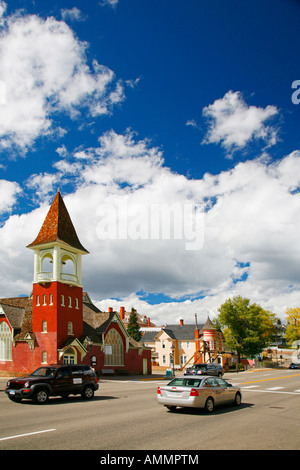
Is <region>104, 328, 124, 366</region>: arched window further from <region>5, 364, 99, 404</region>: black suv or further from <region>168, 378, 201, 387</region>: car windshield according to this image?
<region>168, 378, 201, 387</region>: car windshield

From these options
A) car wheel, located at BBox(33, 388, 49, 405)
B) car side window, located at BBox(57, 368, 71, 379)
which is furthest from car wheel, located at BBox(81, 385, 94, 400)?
car wheel, located at BBox(33, 388, 49, 405)

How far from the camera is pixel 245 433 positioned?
33.3 feet

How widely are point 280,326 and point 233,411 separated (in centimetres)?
17195

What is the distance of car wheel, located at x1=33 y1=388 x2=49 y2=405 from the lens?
647 inches

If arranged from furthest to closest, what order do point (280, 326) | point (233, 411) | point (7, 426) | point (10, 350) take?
1. point (280, 326)
2. point (10, 350)
3. point (233, 411)
4. point (7, 426)

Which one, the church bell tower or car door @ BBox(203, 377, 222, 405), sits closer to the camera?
car door @ BBox(203, 377, 222, 405)

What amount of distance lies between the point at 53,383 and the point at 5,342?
28.7 m

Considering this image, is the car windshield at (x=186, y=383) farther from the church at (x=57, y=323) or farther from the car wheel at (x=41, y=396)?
the church at (x=57, y=323)

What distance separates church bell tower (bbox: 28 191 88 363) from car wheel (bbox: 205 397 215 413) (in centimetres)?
2849

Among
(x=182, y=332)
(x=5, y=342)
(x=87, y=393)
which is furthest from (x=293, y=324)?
(x=87, y=393)

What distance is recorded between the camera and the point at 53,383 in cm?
1727
